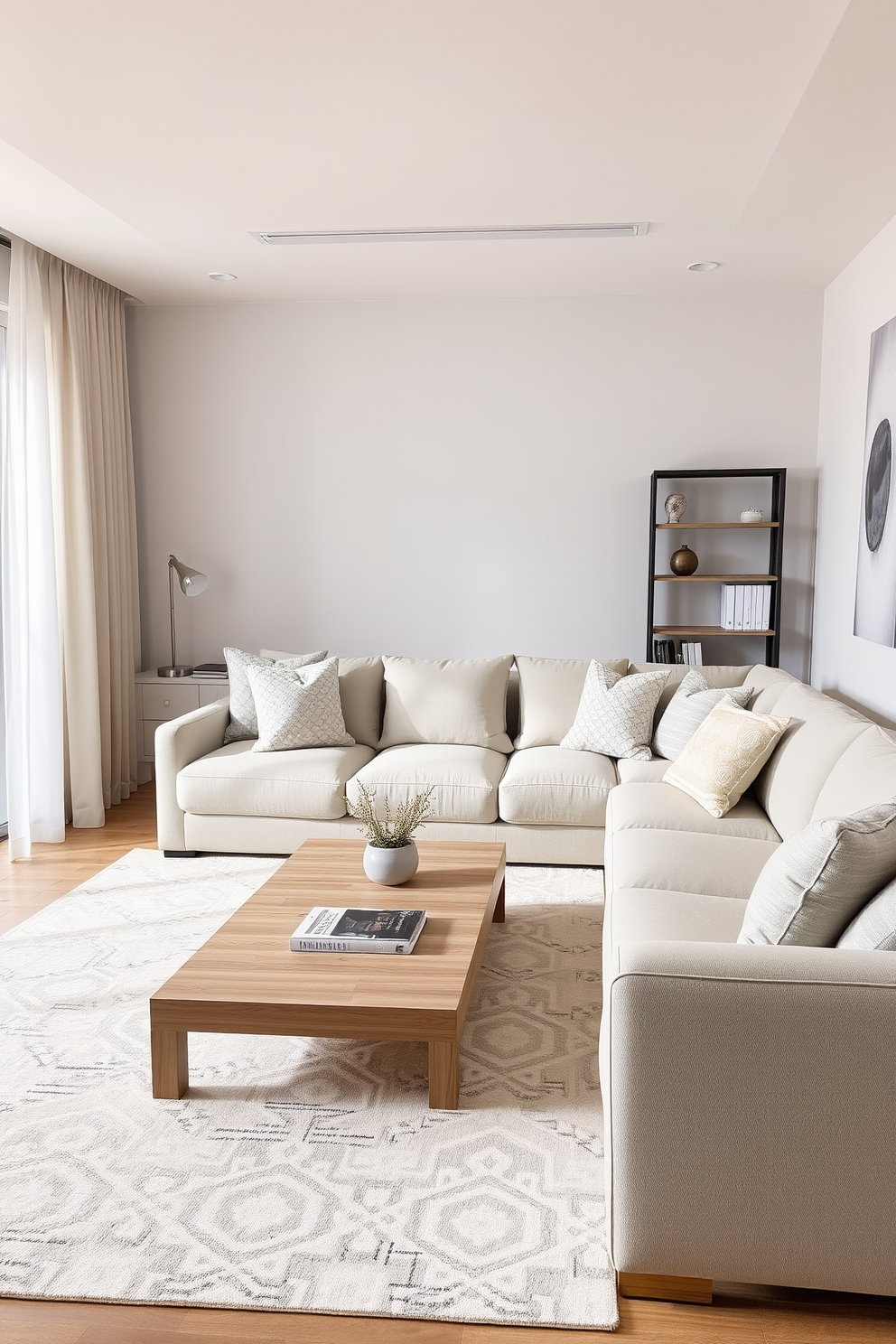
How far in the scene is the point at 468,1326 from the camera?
5.53ft

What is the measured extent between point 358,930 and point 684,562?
3.32 meters

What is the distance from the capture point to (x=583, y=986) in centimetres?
299

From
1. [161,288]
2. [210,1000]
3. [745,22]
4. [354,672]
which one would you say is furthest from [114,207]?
[210,1000]

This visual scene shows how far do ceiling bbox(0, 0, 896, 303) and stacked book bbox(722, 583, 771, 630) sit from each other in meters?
1.57

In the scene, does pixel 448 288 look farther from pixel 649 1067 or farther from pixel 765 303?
pixel 649 1067

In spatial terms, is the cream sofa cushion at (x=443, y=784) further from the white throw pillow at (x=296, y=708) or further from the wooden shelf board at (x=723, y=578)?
the wooden shelf board at (x=723, y=578)

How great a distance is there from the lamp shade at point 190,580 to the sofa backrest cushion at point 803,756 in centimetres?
311

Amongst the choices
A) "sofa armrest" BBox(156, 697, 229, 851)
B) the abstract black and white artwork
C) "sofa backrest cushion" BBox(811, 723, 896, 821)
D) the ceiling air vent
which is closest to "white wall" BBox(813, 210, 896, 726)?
the abstract black and white artwork

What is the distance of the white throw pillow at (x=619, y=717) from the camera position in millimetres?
4301

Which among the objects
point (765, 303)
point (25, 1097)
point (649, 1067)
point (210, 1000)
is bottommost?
point (25, 1097)

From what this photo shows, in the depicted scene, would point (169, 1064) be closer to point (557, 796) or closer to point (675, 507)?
point (557, 796)

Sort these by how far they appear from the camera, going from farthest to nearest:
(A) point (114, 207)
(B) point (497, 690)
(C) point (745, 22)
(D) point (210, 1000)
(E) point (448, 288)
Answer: (E) point (448, 288)
(B) point (497, 690)
(A) point (114, 207)
(C) point (745, 22)
(D) point (210, 1000)

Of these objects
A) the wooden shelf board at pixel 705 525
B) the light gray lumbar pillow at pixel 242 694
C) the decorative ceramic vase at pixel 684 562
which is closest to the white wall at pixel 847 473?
the wooden shelf board at pixel 705 525

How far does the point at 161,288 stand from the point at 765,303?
10.5ft
